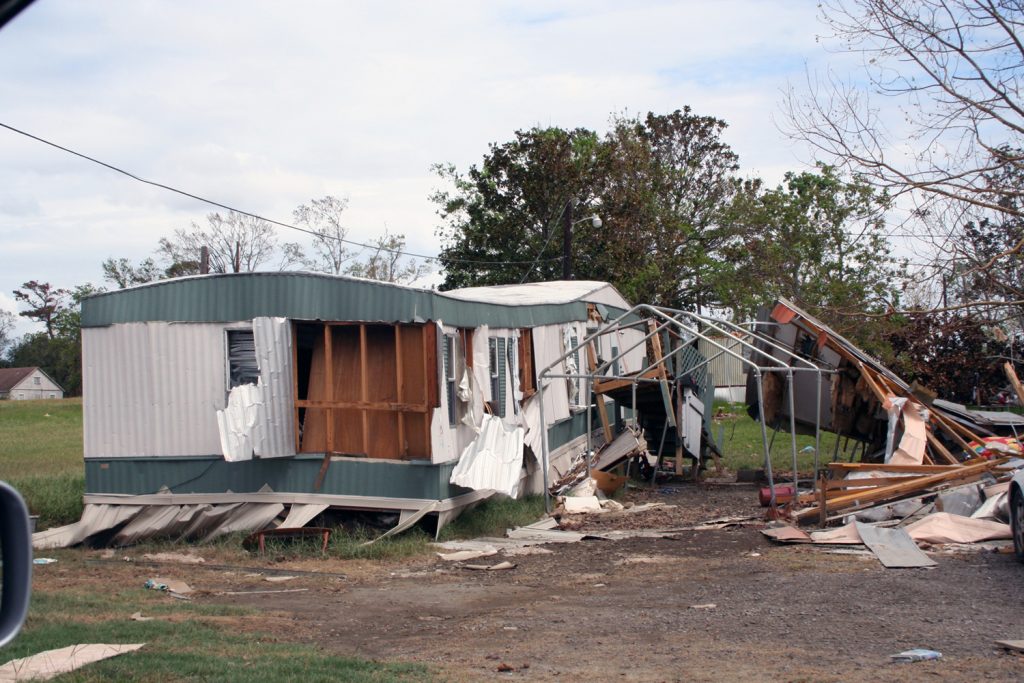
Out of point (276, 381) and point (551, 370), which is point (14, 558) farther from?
point (551, 370)

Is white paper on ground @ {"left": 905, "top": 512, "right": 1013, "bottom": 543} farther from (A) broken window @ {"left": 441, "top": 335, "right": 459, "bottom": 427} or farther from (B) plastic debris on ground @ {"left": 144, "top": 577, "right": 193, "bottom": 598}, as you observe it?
(B) plastic debris on ground @ {"left": 144, "top": 577, "right": 193, "bottom": 598}

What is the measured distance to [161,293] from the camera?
44.1ft

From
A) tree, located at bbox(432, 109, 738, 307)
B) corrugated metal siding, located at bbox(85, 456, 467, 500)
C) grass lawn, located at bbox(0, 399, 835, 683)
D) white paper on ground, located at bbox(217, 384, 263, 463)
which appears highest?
tree, located at bbox(432, 109, 738, 307)

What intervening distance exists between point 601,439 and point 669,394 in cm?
338

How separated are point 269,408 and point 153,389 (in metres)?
1.74

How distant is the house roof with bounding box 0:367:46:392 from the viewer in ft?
221

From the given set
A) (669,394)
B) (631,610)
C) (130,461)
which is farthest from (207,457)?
(669,394)

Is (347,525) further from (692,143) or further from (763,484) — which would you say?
(692,143)

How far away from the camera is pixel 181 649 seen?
714 cm

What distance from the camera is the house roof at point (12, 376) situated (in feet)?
221

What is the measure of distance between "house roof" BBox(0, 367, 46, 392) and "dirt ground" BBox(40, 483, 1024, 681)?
62.6 meters

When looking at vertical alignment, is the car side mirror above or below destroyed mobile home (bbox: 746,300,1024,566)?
above

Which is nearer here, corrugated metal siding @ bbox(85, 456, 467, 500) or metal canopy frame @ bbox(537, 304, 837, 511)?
corrugated metal siding @ bbox(85, 456, 467, 500)

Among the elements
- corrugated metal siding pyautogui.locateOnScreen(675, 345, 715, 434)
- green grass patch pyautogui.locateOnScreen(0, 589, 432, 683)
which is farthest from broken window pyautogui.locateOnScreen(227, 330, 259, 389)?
corrugated metal siding pyautogui.locateOnScreen(675, 345, 715, 434)
